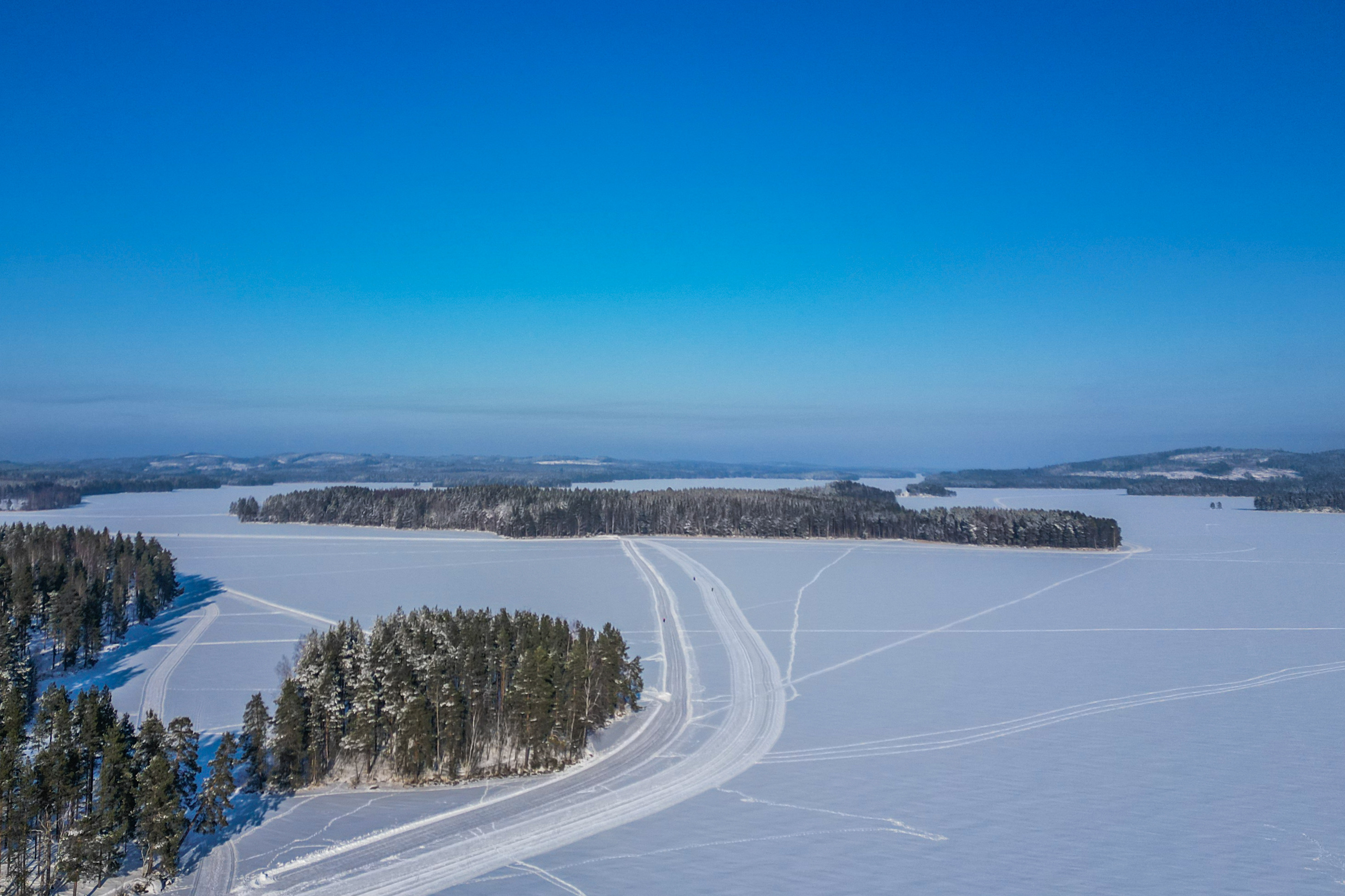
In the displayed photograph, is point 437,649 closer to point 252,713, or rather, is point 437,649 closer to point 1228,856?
point 252,713

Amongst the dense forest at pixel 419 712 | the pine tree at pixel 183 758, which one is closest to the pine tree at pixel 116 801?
the pine tree at pixel 183 758

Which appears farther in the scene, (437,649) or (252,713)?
(437,649)

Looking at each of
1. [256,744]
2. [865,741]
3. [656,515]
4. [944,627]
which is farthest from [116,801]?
[656,515]

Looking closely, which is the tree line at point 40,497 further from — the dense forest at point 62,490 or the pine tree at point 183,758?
the pine tree at point 183,758

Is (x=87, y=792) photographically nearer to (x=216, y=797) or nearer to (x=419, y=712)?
(x=216, y=797)

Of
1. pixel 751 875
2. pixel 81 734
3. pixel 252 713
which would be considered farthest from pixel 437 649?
pixel 751 875

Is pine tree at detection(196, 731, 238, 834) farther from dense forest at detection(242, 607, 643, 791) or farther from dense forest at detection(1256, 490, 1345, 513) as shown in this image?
dense forest at detection(1256, 490, 1345, 513)
